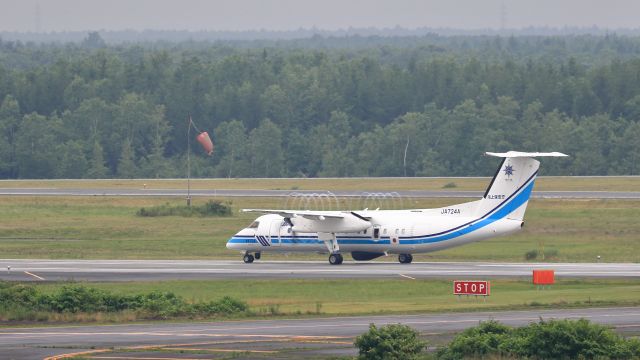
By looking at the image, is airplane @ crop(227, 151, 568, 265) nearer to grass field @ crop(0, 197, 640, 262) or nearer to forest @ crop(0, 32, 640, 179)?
grass field @ crop(0, 197, 640, 262)

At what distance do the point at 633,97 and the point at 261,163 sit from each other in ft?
168

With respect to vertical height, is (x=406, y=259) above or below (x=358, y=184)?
below

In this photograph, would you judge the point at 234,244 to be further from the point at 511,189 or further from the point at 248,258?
the point at 511,189

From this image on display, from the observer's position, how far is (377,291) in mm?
52688

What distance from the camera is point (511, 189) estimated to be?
201 ft

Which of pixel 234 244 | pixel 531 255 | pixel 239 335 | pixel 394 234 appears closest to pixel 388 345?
pixel 239 335

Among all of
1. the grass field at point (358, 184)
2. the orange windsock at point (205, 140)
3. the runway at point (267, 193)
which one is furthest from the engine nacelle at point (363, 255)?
the grass field at point (358, 184)

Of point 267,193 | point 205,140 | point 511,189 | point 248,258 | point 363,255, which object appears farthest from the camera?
point 205,140

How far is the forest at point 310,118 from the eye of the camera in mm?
153875

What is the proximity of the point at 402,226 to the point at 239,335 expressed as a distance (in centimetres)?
2577

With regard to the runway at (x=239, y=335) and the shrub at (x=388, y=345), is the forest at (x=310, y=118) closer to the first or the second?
the runway at (x=239, y=335)

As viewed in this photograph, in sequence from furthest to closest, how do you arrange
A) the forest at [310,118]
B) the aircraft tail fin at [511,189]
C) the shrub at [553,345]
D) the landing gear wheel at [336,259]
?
the forest at [310,118] < the landing gear wheel at [336,259] < the aircraft tail fin at [511,189] < the shrub at [553,345]

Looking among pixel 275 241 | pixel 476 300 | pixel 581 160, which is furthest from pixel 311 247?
pixel 581 160

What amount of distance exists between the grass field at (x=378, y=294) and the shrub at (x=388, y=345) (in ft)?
39.2
